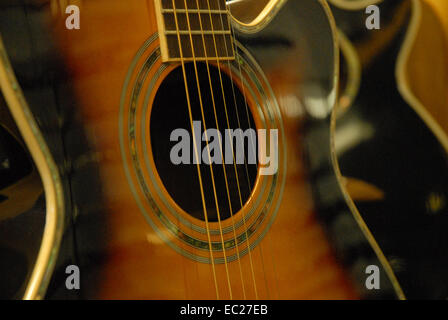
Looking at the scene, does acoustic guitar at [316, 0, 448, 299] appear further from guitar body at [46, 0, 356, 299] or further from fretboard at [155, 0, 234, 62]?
fretboard at [155, 0, 234, 62]

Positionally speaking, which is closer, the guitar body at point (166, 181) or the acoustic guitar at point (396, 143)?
the guitar body at point (166, 181)

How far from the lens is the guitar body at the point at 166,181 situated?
594mm

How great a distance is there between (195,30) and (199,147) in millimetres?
156

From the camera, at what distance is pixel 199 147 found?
0.68m

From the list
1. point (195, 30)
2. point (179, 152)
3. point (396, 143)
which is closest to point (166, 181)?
point (179, 152)

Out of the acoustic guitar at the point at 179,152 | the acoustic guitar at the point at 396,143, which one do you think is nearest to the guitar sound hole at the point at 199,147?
the acoustic guitar at the point at 179,152

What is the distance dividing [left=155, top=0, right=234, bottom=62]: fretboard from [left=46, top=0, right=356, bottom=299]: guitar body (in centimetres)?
1

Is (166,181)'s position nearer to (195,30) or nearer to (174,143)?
(174,143)

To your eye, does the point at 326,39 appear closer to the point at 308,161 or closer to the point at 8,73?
the point at 308,161

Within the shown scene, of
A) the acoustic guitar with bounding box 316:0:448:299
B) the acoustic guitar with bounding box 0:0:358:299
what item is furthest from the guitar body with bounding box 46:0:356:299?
the acoustic guitar with bounding box 316:0:448:299

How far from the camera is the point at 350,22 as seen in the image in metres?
0.89

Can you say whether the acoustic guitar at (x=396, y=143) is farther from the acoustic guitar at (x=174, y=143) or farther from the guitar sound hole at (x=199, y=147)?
the guitar sound hole at (x=199, y=147)
